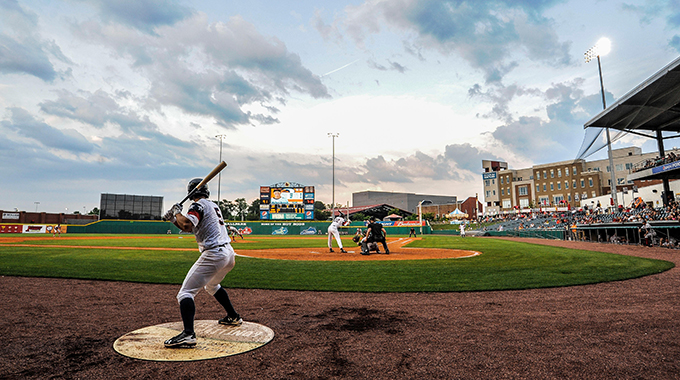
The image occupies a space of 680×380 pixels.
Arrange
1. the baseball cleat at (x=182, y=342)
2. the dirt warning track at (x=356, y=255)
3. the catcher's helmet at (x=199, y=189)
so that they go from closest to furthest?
the baseball cleat at (x=182, y=342) < the catcher's helmet at (x=199, y=189) < the dirt warning track at (x=356, y=255)

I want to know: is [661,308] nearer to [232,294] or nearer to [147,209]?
[232,294]

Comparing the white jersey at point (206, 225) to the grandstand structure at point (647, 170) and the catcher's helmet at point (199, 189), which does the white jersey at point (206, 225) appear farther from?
the grandstand structure at point (647, 170)

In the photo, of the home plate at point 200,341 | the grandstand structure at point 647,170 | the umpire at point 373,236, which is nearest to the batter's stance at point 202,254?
the home plate at point 200,341

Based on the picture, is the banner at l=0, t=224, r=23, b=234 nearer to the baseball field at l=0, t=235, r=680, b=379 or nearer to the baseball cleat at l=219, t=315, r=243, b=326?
the baseball field at l=0, t=235, r=680, b=379

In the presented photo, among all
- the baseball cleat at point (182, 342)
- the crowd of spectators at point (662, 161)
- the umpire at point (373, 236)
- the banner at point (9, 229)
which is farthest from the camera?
the banner at point (9, 229)

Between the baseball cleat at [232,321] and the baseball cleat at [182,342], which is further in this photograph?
the baseball cleat at [232,321]

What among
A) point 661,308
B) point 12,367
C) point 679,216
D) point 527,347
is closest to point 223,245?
point 12,367

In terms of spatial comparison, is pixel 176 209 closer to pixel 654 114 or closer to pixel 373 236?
pixel 373 236

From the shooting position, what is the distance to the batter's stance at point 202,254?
4145mm

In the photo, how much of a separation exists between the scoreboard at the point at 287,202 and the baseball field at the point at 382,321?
136 ft

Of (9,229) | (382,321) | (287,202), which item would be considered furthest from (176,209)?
(9,229)

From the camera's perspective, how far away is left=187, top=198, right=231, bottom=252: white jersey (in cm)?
436

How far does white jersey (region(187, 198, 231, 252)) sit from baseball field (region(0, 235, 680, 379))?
55.1 inches

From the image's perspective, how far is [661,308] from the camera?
19.3ft
